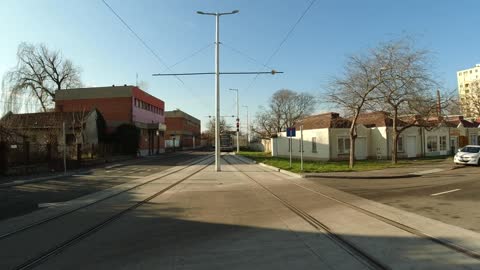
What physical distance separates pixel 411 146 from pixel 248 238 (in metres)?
37.0

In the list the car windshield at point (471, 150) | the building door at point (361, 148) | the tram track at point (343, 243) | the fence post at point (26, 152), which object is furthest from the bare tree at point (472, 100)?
the fence post at point (26, 152)

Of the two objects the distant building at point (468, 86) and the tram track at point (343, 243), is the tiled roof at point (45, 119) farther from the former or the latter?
the distant building at point (468, 86)

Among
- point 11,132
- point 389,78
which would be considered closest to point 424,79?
point 389,78

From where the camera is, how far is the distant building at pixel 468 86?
1817 inches

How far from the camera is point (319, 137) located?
1486 inches

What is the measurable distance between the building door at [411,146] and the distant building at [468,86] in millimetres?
6211

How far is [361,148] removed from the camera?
124 ft

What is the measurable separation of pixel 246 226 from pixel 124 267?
3423 millimetres

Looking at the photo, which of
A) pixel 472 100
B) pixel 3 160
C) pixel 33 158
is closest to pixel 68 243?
pixel 3 160

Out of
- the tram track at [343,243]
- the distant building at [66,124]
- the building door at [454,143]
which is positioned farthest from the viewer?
the building door at [454,143]

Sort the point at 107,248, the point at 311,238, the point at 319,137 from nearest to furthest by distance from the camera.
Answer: the point at 107,248, the point at 311,238, the point at 319,137

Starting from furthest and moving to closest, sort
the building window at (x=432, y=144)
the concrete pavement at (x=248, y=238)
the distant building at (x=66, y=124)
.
Answer: the building window at (x=432, y=144) → the distant building at (x=66, y=124) → the concrete pavement at (x=248, y=238)

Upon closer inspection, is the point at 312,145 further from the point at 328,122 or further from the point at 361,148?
the point at 361,148

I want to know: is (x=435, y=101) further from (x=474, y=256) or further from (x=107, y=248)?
(x=107, y=248)
